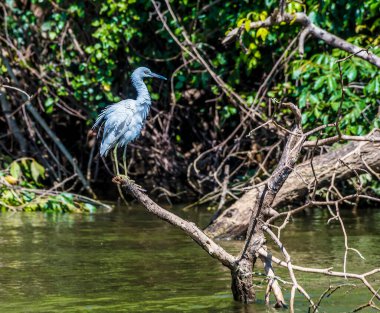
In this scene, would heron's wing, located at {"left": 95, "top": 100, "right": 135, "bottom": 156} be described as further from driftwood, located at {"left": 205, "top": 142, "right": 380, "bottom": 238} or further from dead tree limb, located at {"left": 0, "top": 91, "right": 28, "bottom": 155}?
dead tree limb, located at {"left": 0, "top": 91, "right": 28, "bottom": 155}

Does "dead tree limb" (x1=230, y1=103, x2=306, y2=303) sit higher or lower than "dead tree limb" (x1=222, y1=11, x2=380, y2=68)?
lower

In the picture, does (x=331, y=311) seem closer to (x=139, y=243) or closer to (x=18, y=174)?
(x=139, y=243)

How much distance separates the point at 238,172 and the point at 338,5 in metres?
2.77

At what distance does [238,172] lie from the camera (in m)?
12.3

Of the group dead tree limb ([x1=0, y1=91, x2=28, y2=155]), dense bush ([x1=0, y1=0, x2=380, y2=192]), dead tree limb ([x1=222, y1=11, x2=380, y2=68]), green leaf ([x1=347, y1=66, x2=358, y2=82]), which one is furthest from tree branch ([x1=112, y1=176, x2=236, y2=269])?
dead tree limb ([x1=0, y1=91, x2=28, y2=155])

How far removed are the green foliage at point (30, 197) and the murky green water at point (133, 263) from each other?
30cm

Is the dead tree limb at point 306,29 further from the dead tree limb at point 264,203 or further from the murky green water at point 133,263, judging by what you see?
the dead tree limb at point 264,203

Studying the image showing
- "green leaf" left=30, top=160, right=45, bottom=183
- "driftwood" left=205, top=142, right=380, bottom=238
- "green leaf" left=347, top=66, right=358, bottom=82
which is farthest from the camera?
"green leaf" left=30, top=160, right=45, bottom=183

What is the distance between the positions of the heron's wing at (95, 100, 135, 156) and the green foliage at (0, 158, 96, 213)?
320 cm

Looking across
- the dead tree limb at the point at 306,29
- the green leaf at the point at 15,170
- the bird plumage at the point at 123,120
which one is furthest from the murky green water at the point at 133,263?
the dead tree limb at the point at 306,29

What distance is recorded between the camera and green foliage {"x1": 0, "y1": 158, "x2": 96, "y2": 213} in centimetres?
1118

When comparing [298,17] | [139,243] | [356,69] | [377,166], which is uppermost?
[298,17]

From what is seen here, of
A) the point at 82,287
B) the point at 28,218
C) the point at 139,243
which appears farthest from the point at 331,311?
the point at 28,218

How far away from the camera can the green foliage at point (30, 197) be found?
11180mm
